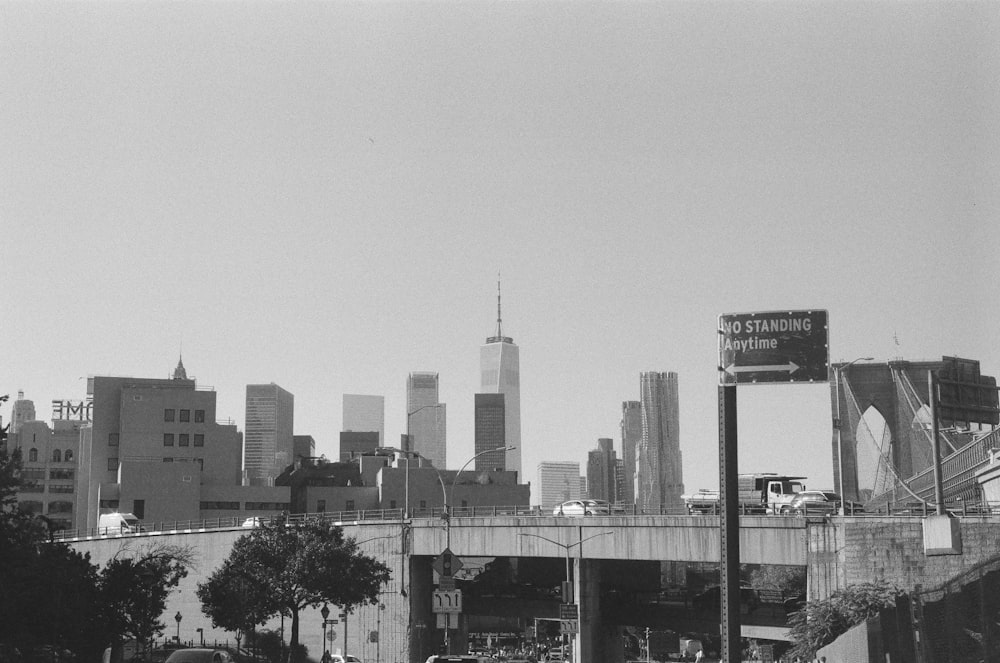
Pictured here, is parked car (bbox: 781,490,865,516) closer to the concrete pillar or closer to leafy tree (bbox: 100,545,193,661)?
the concrete pillar

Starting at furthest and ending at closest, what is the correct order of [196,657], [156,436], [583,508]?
[156,436], [583,508], [196,657]

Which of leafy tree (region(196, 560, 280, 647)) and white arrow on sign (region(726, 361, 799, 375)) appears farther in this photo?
leafy tree (region(196, 560, 280, 647))

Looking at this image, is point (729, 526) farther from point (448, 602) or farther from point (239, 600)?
point (239, 600)

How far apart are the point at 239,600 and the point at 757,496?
39169mm

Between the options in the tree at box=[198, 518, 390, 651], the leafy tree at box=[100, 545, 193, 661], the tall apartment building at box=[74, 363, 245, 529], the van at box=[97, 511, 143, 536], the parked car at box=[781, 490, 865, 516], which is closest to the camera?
the leafy tree at box=[100, 545, 193, 661]

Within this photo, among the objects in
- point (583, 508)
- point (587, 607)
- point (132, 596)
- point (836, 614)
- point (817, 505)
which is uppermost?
point (583, 508)

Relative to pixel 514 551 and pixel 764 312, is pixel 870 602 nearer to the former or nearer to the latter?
pixel 514 551

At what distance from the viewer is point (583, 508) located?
87688 millimetres

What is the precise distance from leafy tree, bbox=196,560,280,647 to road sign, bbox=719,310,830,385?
2271 inches

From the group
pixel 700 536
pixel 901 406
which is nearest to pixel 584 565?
pixel 700 536

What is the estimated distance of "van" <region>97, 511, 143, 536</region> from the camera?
399 ft

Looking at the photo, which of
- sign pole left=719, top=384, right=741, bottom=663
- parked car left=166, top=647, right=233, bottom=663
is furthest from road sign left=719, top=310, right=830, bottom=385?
parked car left=166, top=647, right=233, bottom=663

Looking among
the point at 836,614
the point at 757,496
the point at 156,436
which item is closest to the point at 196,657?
the point at 836,614

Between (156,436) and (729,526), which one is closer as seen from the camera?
(729,526)
